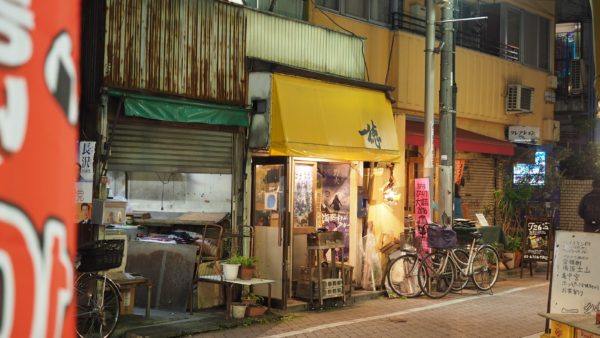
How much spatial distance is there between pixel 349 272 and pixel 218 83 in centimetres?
428

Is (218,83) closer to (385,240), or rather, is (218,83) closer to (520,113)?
(385,240)

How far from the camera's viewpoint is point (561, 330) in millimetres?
6527

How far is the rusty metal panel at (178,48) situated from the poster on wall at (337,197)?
2.79 meters

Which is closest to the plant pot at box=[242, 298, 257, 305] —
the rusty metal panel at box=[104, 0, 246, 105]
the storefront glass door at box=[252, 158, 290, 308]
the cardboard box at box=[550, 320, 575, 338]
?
the storefront glass door at box=[252, 158, 290, 308]

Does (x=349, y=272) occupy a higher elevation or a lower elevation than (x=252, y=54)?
lower

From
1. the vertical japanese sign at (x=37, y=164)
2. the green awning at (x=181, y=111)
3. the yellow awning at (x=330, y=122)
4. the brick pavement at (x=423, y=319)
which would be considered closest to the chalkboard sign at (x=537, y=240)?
the brick pavement at (x=423, y=319)

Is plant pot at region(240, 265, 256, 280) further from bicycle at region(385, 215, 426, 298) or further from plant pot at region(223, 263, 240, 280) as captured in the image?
bicycle at region(385, 215, 426, 298)

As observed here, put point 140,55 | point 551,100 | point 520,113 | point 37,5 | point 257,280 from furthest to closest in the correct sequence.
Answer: point 551,100
point 520,113
point 257,280
point 140,55
point 37,5

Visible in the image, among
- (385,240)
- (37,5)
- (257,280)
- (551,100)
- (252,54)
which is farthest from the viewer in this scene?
(551,100)

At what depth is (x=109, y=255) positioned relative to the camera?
867cm

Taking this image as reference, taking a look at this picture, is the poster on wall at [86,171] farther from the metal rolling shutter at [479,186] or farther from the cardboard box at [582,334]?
the metal rolling shutter at [479,186]

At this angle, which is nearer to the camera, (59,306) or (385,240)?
(59,306)

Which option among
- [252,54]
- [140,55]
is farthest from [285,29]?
[140,55]

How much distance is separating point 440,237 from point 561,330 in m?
6.45
